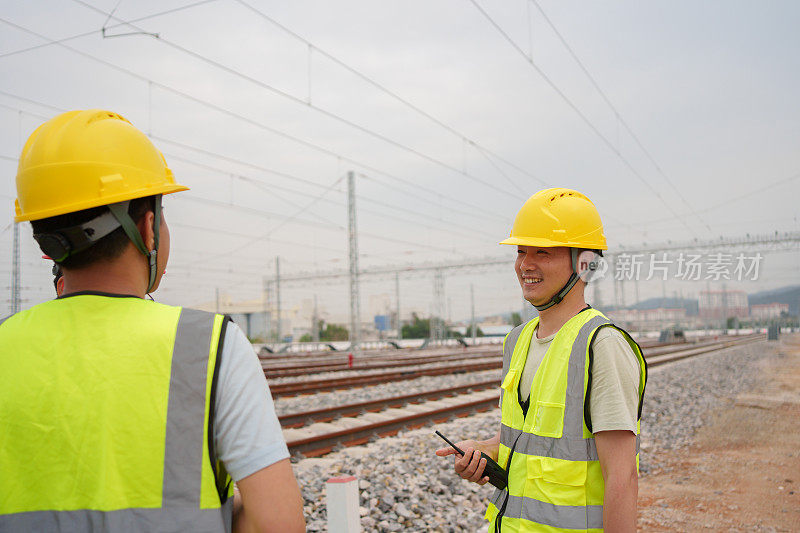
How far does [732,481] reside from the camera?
23.1 ft

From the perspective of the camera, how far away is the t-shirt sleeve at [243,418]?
1.26m

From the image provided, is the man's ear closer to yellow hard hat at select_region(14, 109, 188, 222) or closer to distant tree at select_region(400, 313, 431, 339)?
yellow hard hat at select_region(14, 109, 188, 222)

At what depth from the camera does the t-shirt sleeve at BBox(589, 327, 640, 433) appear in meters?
1.97

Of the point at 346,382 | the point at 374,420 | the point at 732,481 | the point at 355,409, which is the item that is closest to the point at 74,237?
the point at 732,481

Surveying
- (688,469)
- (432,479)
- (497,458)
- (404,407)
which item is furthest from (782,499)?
(404,407)

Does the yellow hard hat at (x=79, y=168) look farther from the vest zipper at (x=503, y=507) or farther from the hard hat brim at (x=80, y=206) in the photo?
the vest zipper at (x=503, y=507)

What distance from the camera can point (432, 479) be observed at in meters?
6.28

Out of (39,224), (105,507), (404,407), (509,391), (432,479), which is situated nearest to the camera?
(105,507)

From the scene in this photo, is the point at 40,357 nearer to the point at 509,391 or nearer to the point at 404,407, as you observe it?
the point at 509,391

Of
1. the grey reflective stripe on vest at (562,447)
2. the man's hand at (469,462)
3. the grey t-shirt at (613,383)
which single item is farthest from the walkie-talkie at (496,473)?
the grey t-shirt at (613,383)

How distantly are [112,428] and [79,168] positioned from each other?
586 mm

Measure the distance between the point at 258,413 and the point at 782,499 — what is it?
22.9ft

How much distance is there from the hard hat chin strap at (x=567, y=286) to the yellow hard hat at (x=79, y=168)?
5.20 ft

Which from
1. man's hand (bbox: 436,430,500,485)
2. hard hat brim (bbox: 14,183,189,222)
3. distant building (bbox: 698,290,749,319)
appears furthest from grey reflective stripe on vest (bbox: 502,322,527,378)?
distant building (bbox: 698,290,749,319)
